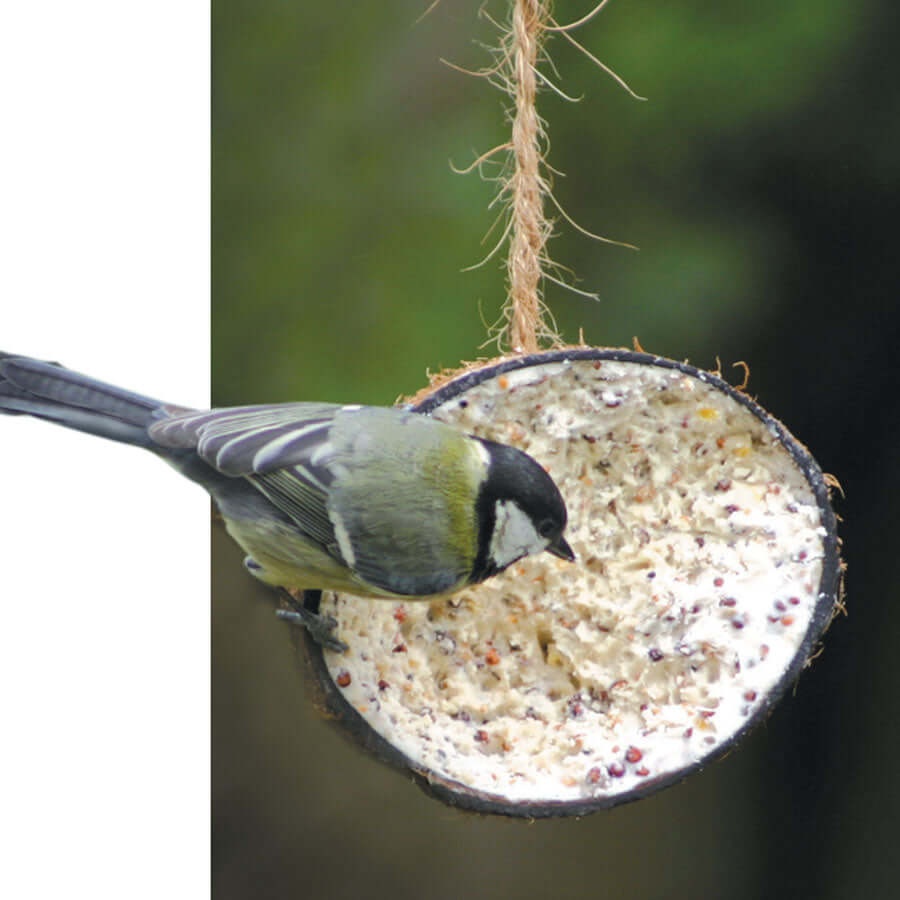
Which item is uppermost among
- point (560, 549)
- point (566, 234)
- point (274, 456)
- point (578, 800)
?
point (566, 234)

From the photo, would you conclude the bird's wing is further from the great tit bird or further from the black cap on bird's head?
the black cap on bird's head

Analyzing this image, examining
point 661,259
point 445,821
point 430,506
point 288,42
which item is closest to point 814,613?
point 430,506

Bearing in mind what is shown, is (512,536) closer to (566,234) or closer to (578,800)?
(578,800)

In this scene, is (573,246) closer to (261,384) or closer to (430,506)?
(261,384)

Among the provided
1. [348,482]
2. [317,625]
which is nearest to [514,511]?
[348,482]

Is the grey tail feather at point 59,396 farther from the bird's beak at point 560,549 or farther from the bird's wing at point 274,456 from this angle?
the bird's beak at point 560,549

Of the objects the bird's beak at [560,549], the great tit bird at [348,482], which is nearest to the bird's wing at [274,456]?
the great tit bird at [348,482]

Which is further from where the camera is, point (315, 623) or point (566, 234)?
point (566, 234)

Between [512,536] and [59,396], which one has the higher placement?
[59,396]
